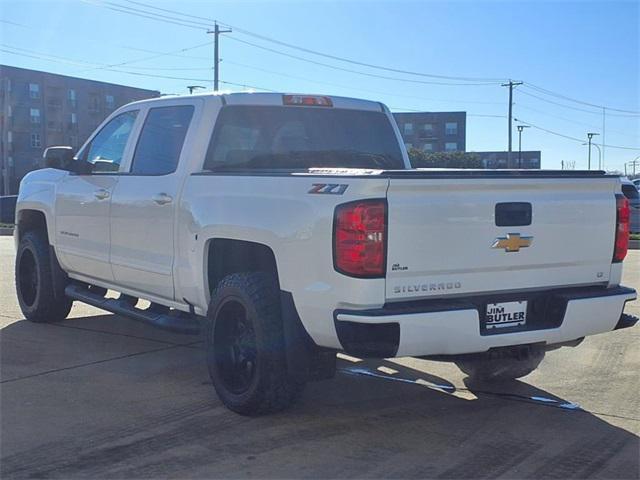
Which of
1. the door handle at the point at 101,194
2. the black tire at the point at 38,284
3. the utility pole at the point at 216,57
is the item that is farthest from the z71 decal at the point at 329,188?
the utility pole at the point at 216,57

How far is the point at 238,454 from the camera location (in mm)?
4301

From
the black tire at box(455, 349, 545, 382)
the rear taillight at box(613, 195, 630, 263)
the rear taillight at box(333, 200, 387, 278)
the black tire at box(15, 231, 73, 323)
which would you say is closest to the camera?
the rear taillight at box(333, 200, 387, 278)

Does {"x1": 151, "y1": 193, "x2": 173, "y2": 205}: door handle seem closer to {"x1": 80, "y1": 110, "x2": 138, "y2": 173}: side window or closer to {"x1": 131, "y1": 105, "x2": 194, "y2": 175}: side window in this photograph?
{"x1": 131, "y1": 105, "x2": 194, "y2": 175}: side window

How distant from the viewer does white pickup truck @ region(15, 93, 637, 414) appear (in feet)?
13.7

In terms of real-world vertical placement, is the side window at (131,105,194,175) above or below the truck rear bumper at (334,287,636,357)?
above

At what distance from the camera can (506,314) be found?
4566 mm

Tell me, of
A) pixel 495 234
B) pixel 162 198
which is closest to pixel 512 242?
pixel 495 234

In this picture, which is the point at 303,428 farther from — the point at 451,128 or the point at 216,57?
the point at 451,128

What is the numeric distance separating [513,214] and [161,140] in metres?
2.93

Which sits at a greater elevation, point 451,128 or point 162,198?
point 451,128

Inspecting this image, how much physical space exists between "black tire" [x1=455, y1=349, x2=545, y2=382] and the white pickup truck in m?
0.02

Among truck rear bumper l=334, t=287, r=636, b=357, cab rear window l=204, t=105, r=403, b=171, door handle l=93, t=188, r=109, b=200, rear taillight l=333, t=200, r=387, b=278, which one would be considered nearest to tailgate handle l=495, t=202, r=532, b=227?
truck rear bumper l=334, t=287, r=636, b=357

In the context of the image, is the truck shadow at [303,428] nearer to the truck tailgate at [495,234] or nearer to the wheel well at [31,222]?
the truck tailgate at [495,234]

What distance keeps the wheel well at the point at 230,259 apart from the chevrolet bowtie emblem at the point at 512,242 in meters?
1.49
